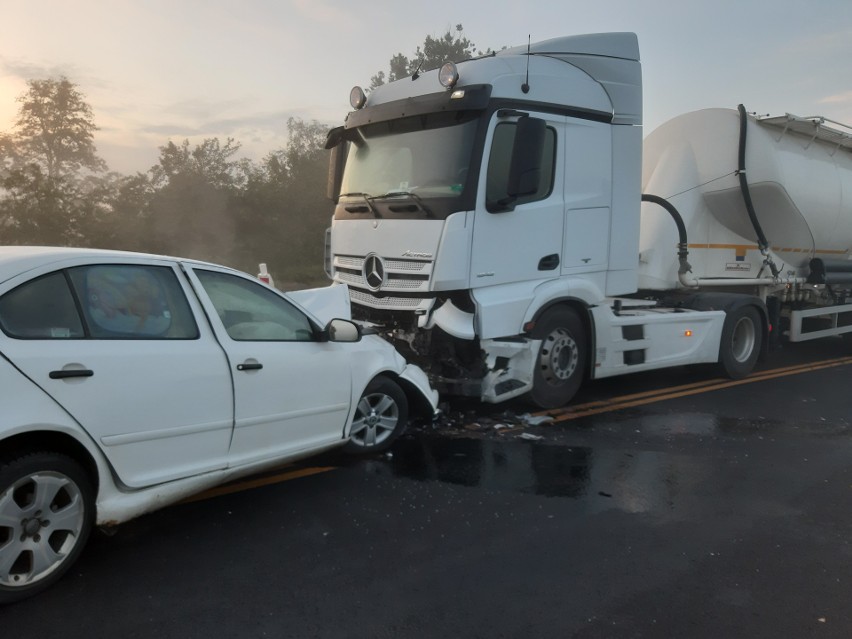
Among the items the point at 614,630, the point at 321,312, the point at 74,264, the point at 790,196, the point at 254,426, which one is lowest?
the point at 614,630

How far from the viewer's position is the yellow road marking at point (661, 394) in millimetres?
7344

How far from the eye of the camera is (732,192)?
369 inches

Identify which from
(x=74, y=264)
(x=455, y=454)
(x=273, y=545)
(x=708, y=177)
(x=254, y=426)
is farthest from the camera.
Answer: (x=708, y=177)

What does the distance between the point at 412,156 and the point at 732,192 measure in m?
4.83

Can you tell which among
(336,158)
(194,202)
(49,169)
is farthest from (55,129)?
(336,158)

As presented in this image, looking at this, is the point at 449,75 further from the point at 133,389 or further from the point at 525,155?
the point at 133,389

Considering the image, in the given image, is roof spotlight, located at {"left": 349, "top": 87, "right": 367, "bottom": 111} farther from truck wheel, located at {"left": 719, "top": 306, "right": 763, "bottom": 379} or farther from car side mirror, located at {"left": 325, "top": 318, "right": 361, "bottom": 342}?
truck wheel, located at {"left": 719, "top": 306, "right": 763, "bottom": 379}

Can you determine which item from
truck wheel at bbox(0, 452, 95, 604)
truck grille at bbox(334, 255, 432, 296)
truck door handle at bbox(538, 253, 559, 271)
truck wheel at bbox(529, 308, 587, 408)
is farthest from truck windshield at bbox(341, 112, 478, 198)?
truck wheel at bbox(0, 452, 95, 604)

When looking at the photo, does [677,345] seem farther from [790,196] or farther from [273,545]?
[273,545]

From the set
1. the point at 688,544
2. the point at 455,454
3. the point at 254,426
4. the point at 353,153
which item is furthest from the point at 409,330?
the point at 688,544

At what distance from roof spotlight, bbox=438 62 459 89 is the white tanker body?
0.02 metres

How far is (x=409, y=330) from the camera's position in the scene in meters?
6.77

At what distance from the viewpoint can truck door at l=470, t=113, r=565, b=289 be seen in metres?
Answer: 6.43

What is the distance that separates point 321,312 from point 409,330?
3.20ft
